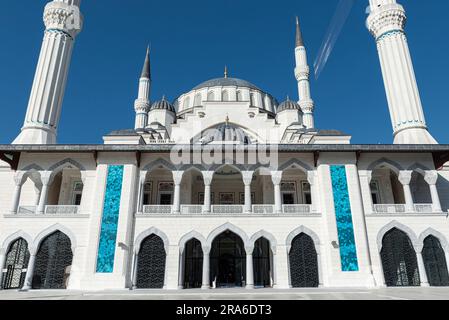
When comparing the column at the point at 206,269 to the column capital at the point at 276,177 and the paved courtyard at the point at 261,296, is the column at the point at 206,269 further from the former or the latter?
the column capital at the point at 276,177

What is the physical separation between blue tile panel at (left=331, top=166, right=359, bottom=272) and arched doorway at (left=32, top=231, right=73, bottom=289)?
476 inches

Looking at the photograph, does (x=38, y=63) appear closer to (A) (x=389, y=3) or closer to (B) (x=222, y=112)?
(B) (x=222, y=112)

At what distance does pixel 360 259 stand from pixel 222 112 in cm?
1577

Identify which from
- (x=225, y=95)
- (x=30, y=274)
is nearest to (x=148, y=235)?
(x=30, y=274)

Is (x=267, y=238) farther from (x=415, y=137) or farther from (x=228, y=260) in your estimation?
(x=415, y=137)

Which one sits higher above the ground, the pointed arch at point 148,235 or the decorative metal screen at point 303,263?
the pointed arch at point 148,235

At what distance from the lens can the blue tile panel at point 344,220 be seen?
47.3ft

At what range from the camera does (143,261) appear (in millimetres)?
14891

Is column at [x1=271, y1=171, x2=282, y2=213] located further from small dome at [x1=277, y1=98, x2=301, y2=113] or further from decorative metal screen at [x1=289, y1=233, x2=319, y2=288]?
small dome at [x1=277, y1=98, x2=301, y2=113]

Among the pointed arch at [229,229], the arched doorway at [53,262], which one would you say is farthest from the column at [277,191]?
the arched doorway at [53,262]

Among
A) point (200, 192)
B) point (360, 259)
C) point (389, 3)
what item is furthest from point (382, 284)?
point (389, 3)

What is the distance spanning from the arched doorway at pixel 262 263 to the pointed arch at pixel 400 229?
5.30m

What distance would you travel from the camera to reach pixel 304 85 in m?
29.8

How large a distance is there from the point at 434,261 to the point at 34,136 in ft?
70.2
